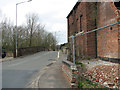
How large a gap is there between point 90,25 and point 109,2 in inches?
103

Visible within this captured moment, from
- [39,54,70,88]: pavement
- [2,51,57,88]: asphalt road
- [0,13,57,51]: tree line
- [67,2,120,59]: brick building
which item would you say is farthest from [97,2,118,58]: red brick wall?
[0,13,57,51]: tree line

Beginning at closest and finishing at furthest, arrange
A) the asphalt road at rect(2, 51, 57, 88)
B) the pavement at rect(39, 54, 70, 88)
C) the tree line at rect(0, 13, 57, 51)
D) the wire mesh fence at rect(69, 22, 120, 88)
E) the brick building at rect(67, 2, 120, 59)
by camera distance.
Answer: the wire mesh fence at rect(69, 22, 120, 88) → the pavement at rect(39, 54, 70, 88) → the brick building at rect(67, 2, 120, 59) → the asphalt road at rect(2, 51, 57, 88) → the tree line at rect(0, 13, 57, 51)

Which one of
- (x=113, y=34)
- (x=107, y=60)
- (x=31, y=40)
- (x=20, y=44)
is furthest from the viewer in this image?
(x=31, y=40)

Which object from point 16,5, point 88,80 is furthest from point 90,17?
point 16,5

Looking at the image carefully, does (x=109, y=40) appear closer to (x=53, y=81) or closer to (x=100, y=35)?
(x=100, y=35)

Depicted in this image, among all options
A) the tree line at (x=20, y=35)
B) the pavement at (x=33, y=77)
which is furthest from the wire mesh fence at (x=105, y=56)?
the tree line at (x=20, y=35)

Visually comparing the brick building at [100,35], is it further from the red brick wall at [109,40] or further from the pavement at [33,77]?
the pavement at [33,77]

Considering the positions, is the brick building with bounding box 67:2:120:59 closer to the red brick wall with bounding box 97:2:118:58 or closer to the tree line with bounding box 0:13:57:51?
the red brick wall with bounding box 97:2:118:58

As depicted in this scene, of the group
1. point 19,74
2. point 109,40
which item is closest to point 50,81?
point 19,74

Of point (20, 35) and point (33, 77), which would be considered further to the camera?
point (20, 35)

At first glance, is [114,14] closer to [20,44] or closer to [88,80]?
[88,80]

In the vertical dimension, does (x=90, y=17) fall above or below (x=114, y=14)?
above

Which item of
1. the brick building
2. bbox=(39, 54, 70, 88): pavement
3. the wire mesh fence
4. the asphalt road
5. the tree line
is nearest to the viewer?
the wire mesh fence

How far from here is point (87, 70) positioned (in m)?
6.04
